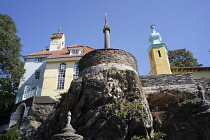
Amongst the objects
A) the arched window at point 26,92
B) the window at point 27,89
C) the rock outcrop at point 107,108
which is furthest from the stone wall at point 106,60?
the window at point 27,89

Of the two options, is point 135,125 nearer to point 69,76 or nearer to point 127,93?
point 127,93

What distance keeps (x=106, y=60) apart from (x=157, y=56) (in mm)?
11114

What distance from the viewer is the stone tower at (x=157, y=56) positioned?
18.6m

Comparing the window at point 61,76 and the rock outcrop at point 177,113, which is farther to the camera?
the window at point 61,76

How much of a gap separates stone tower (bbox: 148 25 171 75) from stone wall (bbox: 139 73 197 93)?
23.7 ft

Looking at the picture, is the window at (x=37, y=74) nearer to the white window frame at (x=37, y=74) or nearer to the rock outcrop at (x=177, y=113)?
the white window frame at (x=37, y=74)

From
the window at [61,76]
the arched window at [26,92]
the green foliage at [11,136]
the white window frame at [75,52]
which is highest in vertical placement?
the white window frame at [75,52]

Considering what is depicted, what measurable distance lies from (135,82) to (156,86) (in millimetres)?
2474


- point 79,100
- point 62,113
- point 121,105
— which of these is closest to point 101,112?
point 121,105

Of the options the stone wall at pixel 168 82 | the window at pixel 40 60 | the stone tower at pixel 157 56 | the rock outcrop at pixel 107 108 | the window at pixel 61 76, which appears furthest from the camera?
the window at pixel 40 60

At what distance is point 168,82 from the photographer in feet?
35.9

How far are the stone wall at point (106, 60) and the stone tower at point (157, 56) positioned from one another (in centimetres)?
867

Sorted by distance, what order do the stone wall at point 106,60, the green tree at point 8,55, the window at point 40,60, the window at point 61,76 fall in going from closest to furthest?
the stone wall at point 106,60 → the green tree at point 8,55 → the window at point 61,76 → the window at point 40,60

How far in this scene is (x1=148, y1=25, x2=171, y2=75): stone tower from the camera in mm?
18625
